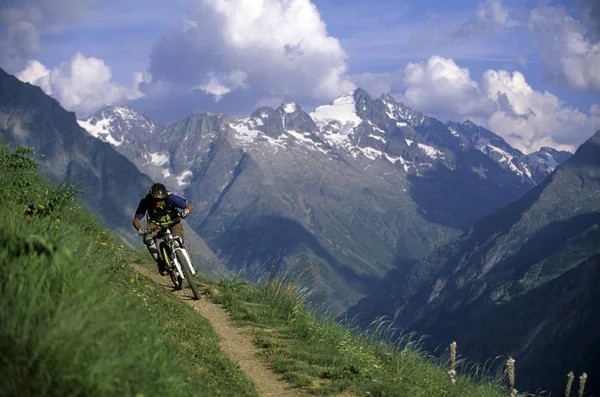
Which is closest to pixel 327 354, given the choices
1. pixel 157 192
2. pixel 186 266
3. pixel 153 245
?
pixel 186 266

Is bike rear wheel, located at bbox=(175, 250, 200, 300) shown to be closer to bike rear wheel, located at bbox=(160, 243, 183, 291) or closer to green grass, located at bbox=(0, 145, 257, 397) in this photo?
bike rear wheel, located at bbox=(160, 243, 183, 291)

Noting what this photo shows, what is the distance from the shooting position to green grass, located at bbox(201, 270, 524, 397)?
1109 cm

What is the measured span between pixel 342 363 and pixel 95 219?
32.1ft

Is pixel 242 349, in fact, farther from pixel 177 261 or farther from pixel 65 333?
pixel 65 333

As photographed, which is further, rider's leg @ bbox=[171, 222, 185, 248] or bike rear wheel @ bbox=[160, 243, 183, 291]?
bike rear wheel @ bbox=[160, 243, 183, 291]

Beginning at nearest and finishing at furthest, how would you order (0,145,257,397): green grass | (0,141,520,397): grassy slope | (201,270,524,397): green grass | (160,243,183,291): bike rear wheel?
(0,145,257,397): green grass → (0,141,520,397): grassy slope → (201,270,524,397): green grass → (160,243,183,291): bike rear wheel

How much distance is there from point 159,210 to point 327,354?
603 cm

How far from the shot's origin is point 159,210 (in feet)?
53.0

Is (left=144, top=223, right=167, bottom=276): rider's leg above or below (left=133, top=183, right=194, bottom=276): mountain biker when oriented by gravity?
below

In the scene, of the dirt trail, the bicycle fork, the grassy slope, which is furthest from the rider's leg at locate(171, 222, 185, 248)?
the grassy slope

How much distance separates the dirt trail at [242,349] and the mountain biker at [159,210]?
1.82 metres

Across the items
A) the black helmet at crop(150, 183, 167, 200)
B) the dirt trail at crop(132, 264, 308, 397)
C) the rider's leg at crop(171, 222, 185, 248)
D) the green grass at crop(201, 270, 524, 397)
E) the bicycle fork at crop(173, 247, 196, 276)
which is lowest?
the dirt trail at crop(132, 264, 308, 397)

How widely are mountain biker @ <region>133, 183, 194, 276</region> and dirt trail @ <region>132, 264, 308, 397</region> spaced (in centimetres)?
182

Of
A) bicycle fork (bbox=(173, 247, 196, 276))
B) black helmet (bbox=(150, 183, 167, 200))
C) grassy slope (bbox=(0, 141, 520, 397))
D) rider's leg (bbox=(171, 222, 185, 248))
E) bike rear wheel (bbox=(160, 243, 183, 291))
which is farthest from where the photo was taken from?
bike rear wheel (bbox=(160, 243, 183, 291))
